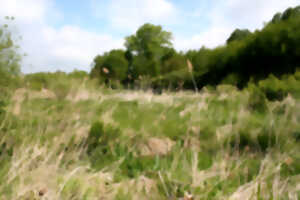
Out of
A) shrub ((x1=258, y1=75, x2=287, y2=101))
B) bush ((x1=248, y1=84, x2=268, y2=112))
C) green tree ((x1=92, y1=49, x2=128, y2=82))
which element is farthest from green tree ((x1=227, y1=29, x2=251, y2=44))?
bush ((x1=248, y1=84, x2=268, y2=112))

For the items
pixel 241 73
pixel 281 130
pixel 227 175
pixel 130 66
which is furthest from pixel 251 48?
pixel 130 66

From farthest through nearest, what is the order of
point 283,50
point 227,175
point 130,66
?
point 130,66, point 283,50, point 227,175

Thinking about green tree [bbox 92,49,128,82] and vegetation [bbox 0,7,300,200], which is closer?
vegetation [bbox 0,7,300,200]

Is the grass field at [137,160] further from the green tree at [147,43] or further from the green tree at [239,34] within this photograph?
the green tree at [147,43]

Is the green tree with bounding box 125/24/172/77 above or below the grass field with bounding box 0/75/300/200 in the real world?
above

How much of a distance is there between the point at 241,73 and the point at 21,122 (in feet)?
46.5

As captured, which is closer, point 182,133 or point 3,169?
point 3,169

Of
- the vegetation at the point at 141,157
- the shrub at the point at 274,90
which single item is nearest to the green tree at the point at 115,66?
the shrub at the point at 274,90

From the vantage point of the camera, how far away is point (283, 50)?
12.8 meters

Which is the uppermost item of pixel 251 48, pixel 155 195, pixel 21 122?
pixel 251 48

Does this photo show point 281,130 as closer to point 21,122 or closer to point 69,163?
point 69,163

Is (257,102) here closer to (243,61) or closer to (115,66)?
(243,61)

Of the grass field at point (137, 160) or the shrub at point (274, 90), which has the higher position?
the shrub at point (274, 90)

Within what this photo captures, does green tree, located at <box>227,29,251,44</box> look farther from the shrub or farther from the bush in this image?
the bush
